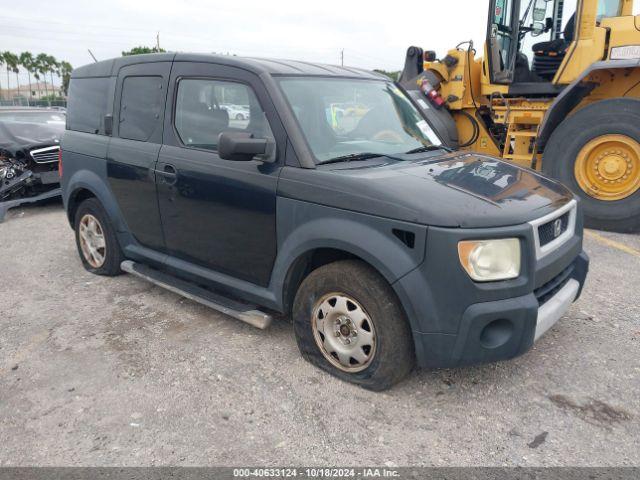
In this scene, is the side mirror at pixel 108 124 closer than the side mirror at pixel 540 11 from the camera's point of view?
Yes

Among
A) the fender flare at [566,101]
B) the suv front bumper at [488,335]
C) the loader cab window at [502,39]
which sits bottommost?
the suv front bumper at [488,335]

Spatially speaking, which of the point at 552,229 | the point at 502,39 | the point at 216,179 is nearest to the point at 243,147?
the point at 216,179

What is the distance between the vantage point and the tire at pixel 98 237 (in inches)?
189

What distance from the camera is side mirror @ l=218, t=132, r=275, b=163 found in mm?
3117

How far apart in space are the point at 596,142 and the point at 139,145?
5.20m

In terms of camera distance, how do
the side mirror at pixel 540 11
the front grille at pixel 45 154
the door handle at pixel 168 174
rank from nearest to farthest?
the door handle at pixel 168 174
the side mirror at pixel 540 11
the front grille at pixel 45 154

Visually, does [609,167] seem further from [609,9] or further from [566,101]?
[609,9]

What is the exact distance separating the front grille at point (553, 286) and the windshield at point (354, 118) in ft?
4.23

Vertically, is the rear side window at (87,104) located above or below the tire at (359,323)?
above

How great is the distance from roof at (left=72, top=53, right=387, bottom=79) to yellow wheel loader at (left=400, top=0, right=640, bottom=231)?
189cm

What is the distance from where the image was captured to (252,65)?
3502 millimetres

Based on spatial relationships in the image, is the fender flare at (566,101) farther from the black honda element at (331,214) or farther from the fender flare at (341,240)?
the fender flare at (341,240)

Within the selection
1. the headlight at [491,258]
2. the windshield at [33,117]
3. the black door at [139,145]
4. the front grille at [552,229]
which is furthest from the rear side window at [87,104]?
the windshield at [33,117]

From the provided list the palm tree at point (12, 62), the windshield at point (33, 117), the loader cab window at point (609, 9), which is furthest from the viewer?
the palm tree at point (12, 62)
